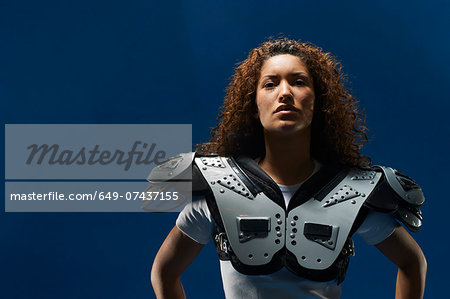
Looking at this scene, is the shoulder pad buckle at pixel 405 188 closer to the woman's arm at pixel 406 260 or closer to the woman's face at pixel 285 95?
the woman's arm at pixel 406 260

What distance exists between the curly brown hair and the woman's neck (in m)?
0.10

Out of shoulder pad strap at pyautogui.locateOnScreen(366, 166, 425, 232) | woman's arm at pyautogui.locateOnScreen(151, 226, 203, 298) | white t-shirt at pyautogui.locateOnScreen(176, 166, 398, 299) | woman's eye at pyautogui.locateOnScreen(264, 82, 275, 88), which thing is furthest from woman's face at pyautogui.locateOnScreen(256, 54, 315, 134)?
woman's arm at pyautogui.locateOnScreen(151, 226, 203, 298)

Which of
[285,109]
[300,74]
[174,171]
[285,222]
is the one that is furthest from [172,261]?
[300,74]

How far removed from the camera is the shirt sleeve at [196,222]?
1628 millimetres

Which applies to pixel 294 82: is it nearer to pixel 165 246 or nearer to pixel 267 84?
pixel 267 84

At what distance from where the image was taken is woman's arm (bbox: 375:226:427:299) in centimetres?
165

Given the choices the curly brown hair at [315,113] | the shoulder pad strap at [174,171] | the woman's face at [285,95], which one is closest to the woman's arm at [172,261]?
the shoulder pad strap at [174,171]

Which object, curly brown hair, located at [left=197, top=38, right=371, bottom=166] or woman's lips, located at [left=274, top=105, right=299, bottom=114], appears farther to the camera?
curly brown hair, located at [left=197, top=38, right=371, bottom=166]

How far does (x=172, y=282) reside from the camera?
5.55 feet

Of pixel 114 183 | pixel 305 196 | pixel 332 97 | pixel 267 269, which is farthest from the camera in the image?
pixel 114 183

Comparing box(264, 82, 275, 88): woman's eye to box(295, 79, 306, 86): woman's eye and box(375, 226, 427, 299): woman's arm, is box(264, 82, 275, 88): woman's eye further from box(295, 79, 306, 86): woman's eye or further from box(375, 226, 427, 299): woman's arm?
box(375, 226, 427, 299): woman's arm

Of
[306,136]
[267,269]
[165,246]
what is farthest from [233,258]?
→ [306,136]

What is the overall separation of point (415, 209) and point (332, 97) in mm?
448

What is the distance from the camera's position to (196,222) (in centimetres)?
163
